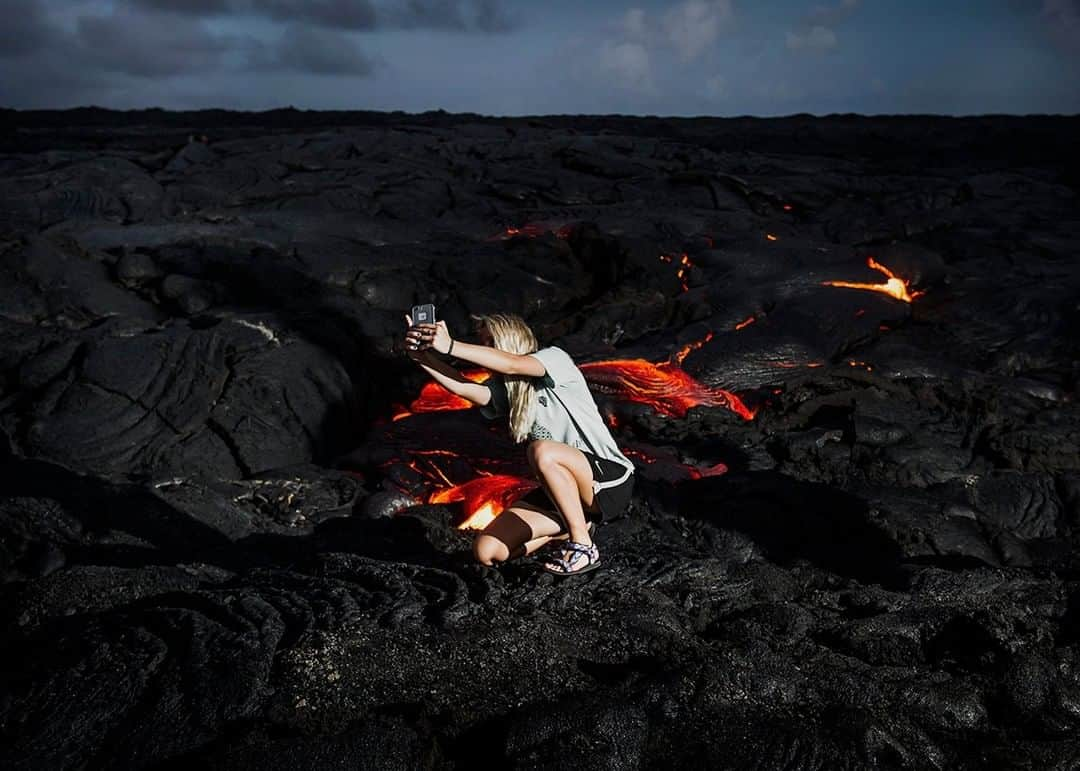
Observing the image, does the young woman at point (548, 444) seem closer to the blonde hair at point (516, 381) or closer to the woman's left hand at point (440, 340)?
the blonde hair at point (516, 381)

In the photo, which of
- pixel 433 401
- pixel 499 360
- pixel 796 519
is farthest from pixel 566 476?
pixel 433 401

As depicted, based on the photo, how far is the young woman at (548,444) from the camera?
437 cm

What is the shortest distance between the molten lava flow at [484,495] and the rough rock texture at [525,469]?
26 centimetres

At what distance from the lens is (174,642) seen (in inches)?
139

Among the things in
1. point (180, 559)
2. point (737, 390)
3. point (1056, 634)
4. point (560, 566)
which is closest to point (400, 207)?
point (737, 390)

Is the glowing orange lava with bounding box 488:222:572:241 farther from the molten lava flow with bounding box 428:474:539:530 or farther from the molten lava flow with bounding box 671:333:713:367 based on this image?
Answer: the molten lava flow with bounding box 428:474:539:530

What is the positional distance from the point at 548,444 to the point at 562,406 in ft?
0.71

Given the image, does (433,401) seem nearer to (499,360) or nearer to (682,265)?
(682,265)

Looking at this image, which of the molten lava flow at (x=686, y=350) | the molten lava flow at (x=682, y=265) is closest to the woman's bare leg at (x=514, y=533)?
the molten lava flow at (x=686, y=350)

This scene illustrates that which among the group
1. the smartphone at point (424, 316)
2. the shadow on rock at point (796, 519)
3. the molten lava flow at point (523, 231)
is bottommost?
the shadow on rock at point (796, 519)

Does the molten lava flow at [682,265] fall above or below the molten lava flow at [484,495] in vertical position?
above

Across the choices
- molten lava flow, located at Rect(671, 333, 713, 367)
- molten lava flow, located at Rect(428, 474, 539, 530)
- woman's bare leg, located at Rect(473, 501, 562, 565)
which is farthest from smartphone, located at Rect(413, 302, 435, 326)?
molten lava flow, located at Rect(671, 333, 713, 367)

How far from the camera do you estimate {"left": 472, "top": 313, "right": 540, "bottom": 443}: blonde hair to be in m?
4.41

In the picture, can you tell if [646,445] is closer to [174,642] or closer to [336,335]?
[336,335]
